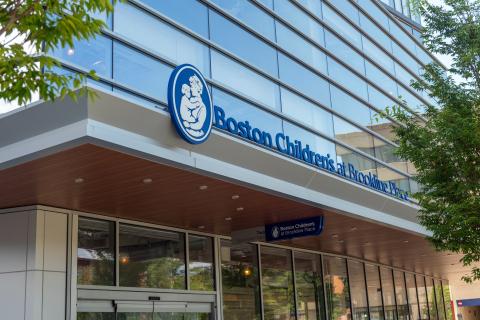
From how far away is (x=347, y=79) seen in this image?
19.6 metres

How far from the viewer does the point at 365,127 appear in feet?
65.0

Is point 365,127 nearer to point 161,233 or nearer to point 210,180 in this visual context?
point 161,233

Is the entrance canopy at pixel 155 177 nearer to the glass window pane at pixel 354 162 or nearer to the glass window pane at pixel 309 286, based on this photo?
the glass window pane at pixel 354 162

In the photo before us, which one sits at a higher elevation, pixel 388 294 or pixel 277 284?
pixel 277 284

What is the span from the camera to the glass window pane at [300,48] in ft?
54.2

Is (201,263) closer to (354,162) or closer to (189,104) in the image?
(354,162)

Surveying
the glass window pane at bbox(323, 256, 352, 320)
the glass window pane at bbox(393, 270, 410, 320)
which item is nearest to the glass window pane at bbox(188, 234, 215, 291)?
the glass window pane at bbox(323, 256, 352, 320)

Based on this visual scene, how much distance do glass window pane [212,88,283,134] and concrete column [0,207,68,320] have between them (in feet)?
13.2

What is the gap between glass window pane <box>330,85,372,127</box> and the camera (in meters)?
18.3

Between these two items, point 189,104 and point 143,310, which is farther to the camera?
point 143,310

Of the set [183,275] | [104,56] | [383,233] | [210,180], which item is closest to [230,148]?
[210,180]

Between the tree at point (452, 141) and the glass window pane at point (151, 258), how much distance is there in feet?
18.2

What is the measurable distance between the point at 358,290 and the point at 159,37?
14.3 metres

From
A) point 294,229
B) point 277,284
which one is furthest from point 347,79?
point 294,229
